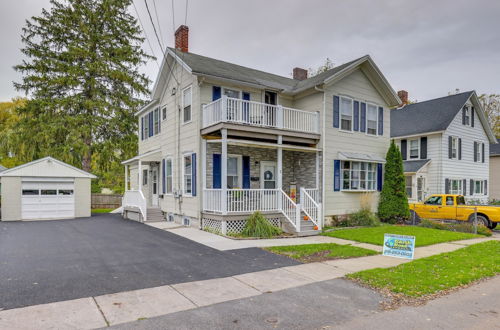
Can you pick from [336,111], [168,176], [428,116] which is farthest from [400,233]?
[428,116]

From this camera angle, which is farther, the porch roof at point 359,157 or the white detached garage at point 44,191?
the white detached garage at point 44,191

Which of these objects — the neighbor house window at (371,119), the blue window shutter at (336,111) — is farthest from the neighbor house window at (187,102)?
the neighbor house window at (371,119)

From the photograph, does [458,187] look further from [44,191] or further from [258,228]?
[44,191]

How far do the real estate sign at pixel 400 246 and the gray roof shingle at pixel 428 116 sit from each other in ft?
49.4

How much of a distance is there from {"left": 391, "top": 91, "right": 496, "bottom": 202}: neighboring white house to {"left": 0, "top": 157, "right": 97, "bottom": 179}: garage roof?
20620 mm

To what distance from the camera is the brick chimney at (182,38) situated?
54.6ft

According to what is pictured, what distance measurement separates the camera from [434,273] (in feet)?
23.1

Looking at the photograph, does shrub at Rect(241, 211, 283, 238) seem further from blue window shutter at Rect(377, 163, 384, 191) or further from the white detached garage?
the white detached garage

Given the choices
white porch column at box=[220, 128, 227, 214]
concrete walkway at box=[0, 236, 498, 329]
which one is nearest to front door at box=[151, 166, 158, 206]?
white porch column at box=[220, 128, 227, 214]

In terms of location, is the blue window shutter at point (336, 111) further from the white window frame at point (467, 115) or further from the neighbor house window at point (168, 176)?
the white window frame at point (467, 115)

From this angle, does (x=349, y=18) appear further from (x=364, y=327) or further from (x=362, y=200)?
(x=364, y=327)

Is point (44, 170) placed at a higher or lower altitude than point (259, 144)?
lower

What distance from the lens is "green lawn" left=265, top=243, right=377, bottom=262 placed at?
8602mm

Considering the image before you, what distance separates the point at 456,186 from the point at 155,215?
19.9m
